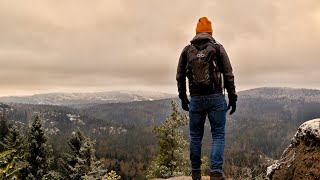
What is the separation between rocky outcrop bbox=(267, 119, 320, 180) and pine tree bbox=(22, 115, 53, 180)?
29.6 m

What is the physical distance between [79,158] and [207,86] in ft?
80.9

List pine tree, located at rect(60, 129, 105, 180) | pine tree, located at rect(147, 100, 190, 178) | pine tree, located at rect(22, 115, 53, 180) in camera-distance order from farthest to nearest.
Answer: pine tree, located at rect(22, 115, 53, 180) < pine tree, located at rect(60, 129, 105, 180) < pine tree, located at rect(147, 100, 190, 178)

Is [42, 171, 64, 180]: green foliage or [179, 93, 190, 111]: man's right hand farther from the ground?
[179, 93, 190, 111]: man's right hand

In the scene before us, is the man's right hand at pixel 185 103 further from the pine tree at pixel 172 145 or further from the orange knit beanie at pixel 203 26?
the pine tree at pixel 172 145

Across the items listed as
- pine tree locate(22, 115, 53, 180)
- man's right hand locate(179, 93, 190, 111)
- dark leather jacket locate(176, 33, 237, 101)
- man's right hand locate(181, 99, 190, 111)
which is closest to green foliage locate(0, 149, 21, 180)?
dark leather jacket locate(176, 33, 237, 101)

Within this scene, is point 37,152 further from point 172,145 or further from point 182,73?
point 182,73

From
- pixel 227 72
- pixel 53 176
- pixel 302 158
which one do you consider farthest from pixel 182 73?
pixel 53 176

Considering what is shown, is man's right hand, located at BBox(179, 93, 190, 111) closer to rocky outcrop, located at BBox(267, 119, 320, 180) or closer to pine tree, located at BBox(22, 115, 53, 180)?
rocky outcrop, located at BBox(267, 119, 320, 180)

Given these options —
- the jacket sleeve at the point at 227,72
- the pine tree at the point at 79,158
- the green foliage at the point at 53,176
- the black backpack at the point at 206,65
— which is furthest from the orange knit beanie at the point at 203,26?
the green foliage at the point at 53,176

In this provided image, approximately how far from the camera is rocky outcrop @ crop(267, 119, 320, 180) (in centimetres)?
476

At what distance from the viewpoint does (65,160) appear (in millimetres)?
32406

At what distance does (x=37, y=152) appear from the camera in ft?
108

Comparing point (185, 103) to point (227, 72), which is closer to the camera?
point (227, 72)

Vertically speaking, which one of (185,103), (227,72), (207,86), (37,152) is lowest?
(37,152)
